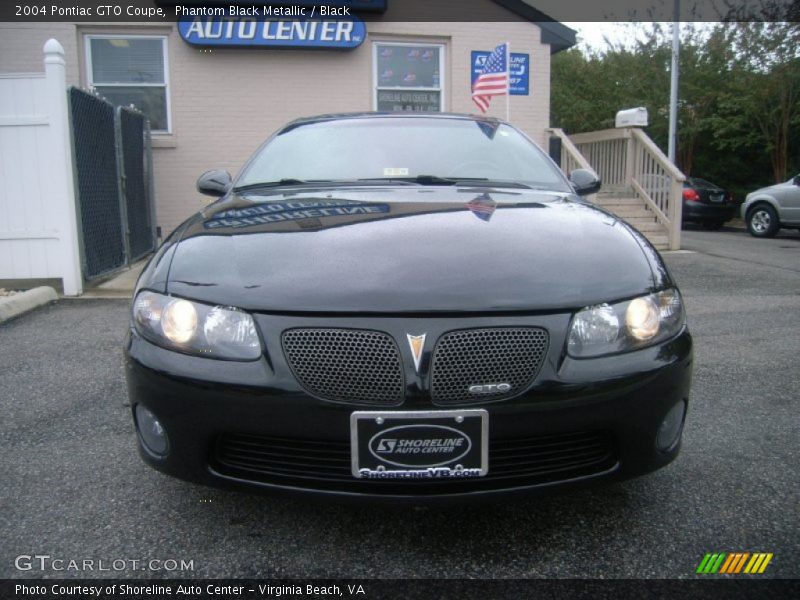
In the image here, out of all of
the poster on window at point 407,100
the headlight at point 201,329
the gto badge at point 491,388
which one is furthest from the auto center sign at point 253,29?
the gto badge at point 491,388

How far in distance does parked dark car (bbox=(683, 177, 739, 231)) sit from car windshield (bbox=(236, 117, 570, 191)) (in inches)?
547

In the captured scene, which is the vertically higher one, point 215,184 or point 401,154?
point 401,154

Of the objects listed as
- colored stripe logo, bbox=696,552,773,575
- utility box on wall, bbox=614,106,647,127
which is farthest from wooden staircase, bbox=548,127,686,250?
colored stripe logo, bbox=696,552,773,575

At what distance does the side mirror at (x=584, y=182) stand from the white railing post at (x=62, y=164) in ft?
14.9

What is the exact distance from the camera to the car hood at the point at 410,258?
1805mm

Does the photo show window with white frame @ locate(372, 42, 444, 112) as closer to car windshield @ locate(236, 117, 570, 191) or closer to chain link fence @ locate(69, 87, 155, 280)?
chain link fence @ locate(69, 87, 155, 280)

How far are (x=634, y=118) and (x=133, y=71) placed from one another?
763 cm

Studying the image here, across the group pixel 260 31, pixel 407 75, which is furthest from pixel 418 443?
pixel 407 75

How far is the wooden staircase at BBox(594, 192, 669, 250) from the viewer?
33.0 feet

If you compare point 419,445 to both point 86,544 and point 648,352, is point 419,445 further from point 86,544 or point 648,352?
point 86,544

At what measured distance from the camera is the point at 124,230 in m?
7.17

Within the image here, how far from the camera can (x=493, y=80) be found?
9.02 metres

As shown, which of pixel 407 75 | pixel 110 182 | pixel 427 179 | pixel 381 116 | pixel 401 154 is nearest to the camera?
pixel 427 179

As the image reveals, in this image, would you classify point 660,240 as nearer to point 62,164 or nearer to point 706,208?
point 706,208
